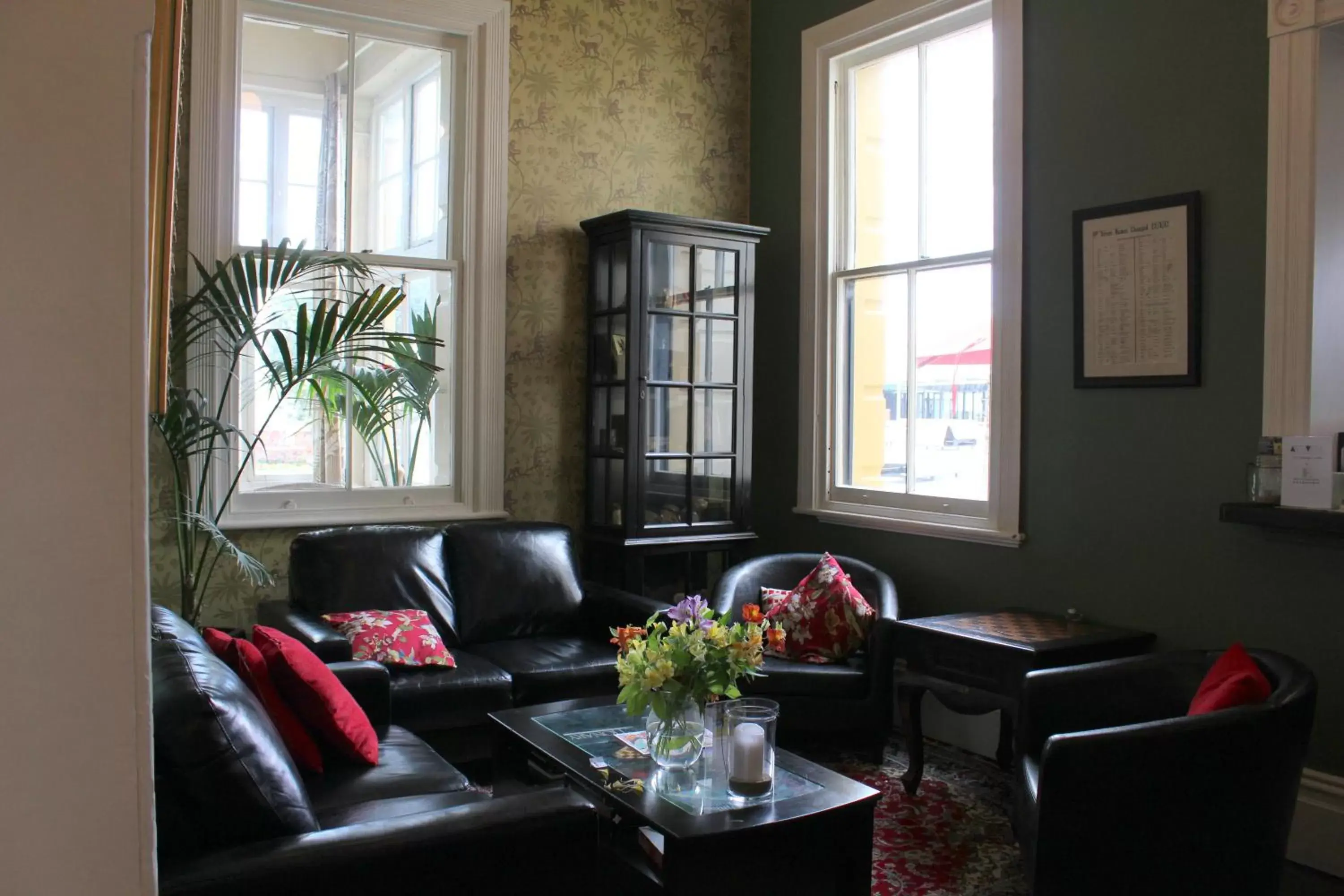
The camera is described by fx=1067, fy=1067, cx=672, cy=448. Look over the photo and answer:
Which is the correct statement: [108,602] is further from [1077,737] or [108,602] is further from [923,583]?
[923,583]

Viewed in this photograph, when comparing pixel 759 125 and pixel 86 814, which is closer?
pixel 86 814

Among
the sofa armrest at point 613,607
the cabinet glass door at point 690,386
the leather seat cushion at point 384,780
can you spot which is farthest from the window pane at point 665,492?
the leather seat cushion at point 384,780

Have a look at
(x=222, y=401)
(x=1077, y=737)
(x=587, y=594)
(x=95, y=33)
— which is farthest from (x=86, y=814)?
(x=587, y=594)

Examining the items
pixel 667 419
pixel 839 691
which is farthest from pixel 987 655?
pixel 667 419

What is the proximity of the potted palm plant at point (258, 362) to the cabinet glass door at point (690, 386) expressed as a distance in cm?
102

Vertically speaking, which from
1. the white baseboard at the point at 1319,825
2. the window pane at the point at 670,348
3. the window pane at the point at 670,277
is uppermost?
the window pane at the point at 670,277

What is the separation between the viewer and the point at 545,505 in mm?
4879

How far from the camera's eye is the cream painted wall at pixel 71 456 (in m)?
0.82

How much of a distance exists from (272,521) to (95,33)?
3599 mm

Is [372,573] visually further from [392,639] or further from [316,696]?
[316,696]

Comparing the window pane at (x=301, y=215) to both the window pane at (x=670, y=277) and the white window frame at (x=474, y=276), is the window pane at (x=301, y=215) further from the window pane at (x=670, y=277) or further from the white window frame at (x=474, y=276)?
Answer: the window pane at (x=670, y=277)

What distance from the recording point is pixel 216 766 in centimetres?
175

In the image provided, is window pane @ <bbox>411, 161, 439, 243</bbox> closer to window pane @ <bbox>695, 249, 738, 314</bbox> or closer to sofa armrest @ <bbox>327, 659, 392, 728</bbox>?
window pane @ <bbox>695, 249, 738, 314</bbox>

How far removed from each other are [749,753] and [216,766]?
120 centimetres
